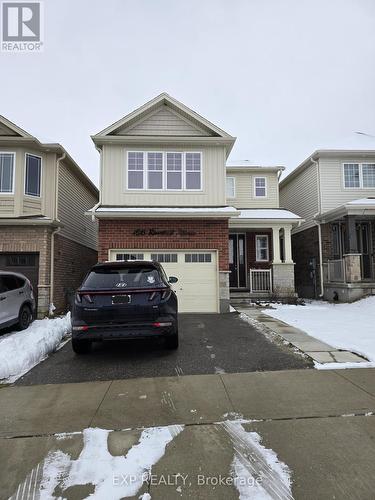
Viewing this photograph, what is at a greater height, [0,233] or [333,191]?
[333,191]

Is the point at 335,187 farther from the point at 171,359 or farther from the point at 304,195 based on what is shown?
the point at 171,359

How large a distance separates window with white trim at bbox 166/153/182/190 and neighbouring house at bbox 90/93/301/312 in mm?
37

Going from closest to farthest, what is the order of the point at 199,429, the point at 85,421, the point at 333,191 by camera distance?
the point at 199,429
the point at 85,421
the point at 333,191

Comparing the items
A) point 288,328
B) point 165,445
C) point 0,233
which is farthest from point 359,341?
point 0,233

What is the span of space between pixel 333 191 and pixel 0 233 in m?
14.3

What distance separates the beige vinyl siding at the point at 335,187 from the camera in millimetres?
16391

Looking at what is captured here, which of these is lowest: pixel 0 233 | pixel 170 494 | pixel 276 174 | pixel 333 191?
pixel 170 494

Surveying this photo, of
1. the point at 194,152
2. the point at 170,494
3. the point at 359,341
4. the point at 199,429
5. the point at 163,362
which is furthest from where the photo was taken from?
the point at 194,152

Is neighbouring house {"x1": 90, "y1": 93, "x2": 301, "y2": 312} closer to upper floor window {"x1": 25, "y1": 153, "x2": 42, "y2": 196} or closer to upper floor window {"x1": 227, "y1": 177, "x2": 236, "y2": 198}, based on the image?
upper floor window {"x1": 25, "y1": 153, "x2": 42, "y2": 196}

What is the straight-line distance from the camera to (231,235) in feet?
55.6

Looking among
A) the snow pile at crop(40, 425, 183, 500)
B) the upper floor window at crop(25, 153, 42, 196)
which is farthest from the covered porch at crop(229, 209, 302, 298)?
the snow pile at crop(40, 425, 183, 500)

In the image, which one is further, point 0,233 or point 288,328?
point 0,233

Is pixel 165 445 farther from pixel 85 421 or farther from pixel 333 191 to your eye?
pixel 333 191

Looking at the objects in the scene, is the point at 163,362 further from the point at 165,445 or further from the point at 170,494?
the point at 170,494
